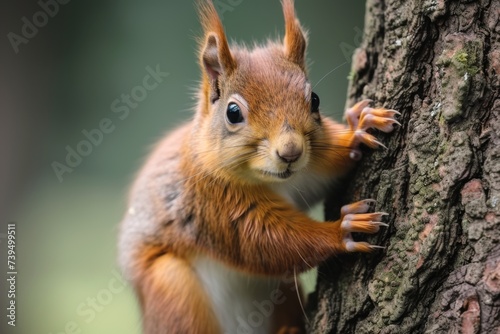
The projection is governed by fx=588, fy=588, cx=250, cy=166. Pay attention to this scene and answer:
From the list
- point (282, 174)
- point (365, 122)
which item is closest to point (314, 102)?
point (365, 122)

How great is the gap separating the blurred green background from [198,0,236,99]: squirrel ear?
1852 mm

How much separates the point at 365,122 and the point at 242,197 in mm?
514

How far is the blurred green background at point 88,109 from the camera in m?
4.00

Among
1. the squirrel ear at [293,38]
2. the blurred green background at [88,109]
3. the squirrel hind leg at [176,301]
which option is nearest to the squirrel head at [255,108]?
the squirrel ear at [293,38]

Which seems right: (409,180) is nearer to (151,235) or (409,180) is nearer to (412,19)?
(412,19)

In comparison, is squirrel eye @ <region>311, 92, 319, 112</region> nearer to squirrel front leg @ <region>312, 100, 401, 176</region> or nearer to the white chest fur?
squirrel front leg @ <region>312, 100, 401, 176</region>

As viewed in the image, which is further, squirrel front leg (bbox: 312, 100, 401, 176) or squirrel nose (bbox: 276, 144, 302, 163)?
squirrel front leg (bbox: 312, 100, 401, 176)

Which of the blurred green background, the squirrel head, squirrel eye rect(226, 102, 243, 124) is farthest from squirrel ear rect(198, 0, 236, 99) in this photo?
the blurred green background

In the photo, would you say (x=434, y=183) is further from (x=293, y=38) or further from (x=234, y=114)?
(x=293, y=38)

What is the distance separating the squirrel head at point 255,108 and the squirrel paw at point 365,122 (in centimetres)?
12

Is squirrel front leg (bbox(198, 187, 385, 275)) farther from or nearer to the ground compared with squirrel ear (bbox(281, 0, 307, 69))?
nearer to the ground

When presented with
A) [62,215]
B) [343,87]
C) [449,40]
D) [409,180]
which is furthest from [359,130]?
[62,215]

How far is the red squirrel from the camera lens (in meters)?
1.89

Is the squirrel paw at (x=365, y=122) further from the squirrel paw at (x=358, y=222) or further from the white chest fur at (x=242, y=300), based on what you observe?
the white chest fur at (x=242, y=300)
